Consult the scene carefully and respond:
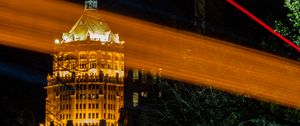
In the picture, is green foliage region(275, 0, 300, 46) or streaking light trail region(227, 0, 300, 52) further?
streaking light trail region(227, 0, 300, 52)

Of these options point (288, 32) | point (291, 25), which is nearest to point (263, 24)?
point (291, 25)

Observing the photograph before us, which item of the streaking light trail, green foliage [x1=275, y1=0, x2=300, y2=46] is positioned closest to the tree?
green foliage [x1=275, y1=0, x2=300, y2=46]

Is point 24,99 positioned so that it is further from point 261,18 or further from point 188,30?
point 188,30

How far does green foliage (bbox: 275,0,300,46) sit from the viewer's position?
12.4 m

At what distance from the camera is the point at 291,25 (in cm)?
1371

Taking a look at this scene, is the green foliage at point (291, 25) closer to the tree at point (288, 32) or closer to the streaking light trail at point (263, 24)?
the tree at point (288, 32)

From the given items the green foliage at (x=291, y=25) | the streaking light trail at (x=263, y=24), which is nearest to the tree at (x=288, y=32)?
the green foliage at (x=291, y=25)

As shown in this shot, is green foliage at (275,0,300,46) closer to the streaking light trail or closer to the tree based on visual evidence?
the tree

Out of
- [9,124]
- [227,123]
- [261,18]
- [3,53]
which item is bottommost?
[227,123]

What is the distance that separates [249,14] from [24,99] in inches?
423

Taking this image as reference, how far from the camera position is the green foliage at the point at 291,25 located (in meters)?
12.4

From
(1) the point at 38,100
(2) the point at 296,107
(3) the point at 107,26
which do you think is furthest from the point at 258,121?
(3) the point at 107,26

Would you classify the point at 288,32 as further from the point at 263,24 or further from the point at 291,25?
the point at 263,24

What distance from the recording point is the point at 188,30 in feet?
85.7
